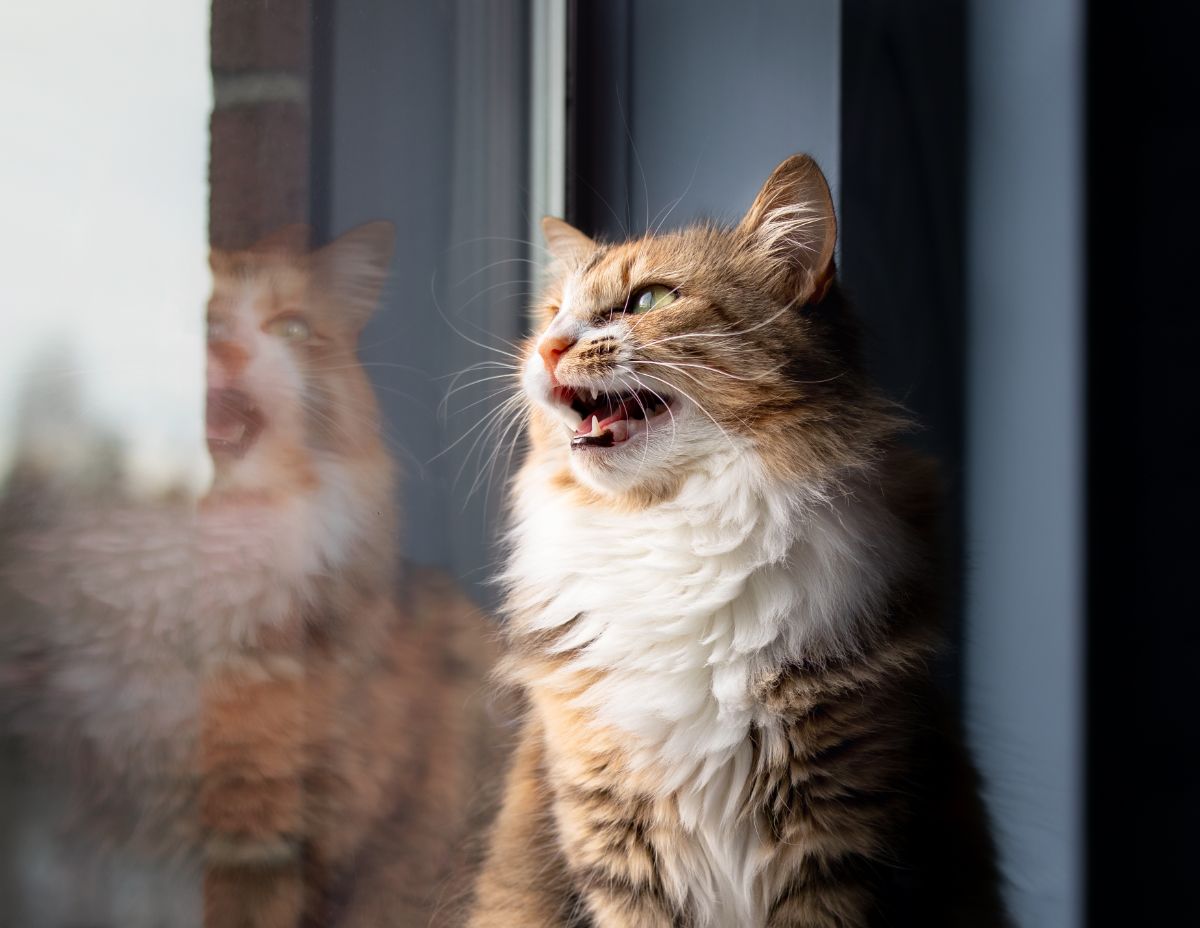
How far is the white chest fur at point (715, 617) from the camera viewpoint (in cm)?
104

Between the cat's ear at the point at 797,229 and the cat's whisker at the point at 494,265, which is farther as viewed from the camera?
the cat's whisker at the point at 494,265

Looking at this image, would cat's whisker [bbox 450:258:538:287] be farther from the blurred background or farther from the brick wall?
the brick wall

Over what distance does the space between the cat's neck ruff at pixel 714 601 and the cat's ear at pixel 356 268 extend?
0.47 meters

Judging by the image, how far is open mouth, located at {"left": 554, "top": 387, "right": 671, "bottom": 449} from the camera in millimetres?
1139

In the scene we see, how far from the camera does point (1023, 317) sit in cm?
147

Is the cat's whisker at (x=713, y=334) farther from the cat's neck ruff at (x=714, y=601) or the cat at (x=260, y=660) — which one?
the cat at (x=260, y=660)

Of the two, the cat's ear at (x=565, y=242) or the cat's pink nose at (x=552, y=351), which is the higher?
the cat's ear at (x=565, y=242)

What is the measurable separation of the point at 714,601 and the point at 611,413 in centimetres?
25

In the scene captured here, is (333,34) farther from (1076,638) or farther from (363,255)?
(1076,638)

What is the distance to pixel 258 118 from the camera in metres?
1.13

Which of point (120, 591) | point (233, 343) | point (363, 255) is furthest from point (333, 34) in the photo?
point (120, 591)

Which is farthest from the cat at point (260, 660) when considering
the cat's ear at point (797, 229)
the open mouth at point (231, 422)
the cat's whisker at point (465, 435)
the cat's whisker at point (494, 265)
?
the cat's ear at point (797, 229)

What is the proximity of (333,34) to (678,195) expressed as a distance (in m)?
0.66

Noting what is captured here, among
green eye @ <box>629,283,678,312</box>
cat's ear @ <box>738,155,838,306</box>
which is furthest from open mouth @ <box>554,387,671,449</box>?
cat's ear @ <box>738,155,838,306</box>
